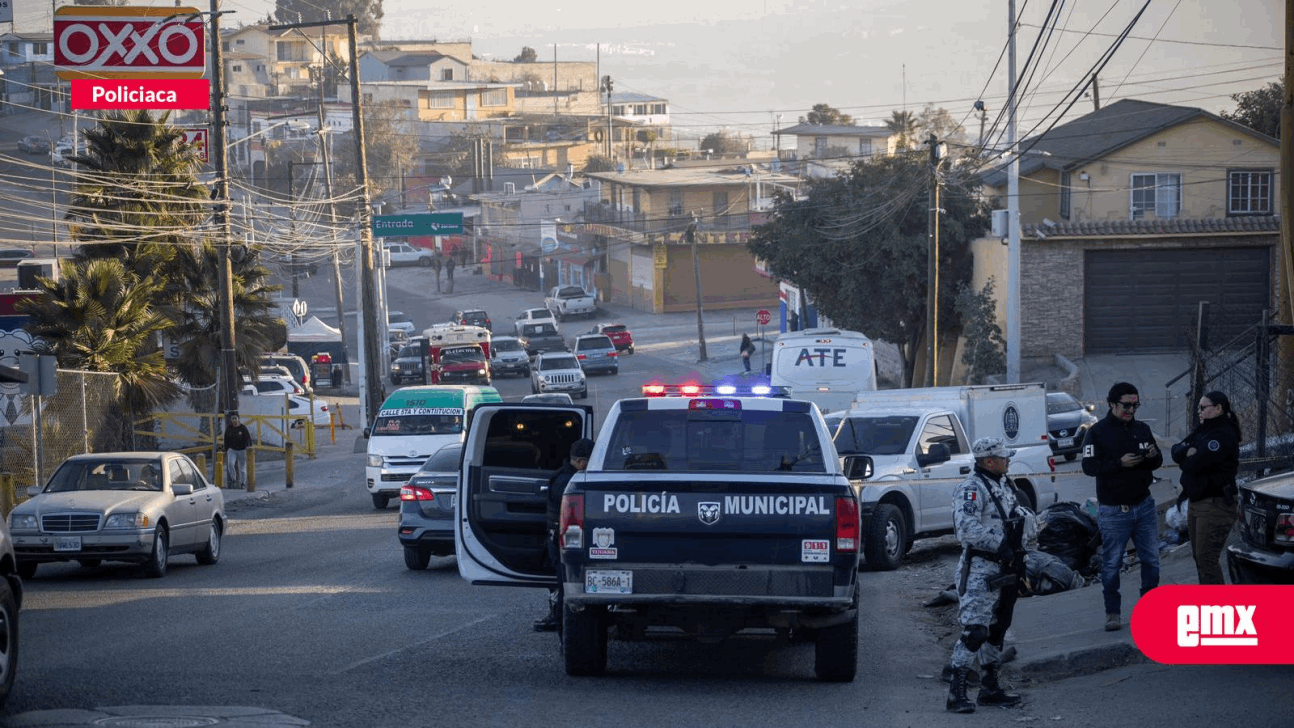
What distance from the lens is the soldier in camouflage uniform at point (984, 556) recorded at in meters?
9.05

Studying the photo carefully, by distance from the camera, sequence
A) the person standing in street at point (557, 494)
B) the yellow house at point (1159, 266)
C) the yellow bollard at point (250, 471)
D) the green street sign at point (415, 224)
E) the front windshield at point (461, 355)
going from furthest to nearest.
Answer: the front windshield at point (461, 355), the yellow house at point (1159, 266), the green street sign at point (415, 224), the yellow bollard at point (250, 471), the person standing in street at point (557, 494)

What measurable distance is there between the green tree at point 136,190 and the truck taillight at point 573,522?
26407mm

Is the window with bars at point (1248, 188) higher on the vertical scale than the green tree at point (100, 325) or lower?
higher

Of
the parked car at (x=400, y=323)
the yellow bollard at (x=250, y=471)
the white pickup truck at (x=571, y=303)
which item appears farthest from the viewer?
the white pickup truck at (x=571, y=303)

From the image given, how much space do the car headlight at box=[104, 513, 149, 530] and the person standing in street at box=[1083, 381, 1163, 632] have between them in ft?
35.7

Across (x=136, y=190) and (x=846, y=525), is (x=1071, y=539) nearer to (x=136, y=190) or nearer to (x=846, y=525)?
(x=846, y=525)

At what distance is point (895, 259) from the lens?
1928 inches

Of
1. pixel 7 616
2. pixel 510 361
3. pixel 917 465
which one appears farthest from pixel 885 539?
pixel 510 361

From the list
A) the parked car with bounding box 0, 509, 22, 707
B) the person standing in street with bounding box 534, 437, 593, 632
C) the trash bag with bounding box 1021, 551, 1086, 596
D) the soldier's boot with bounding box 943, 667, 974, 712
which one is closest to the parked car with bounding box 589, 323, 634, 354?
the trash bag with bounding box 1021, 551, 1086, 596

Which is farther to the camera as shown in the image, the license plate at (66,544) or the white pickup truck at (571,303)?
the white pickup truck at (571,303)

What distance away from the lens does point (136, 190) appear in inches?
1336

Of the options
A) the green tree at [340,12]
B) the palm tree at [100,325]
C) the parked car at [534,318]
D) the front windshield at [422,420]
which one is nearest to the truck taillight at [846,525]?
the front windshield at [422,420]

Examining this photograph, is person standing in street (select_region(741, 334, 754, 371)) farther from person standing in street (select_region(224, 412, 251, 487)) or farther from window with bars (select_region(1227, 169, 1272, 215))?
person standing in street (select_region(224, 412, 251, 487))

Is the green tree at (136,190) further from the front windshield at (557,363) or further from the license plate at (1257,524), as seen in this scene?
the license plate at (1257,524)
